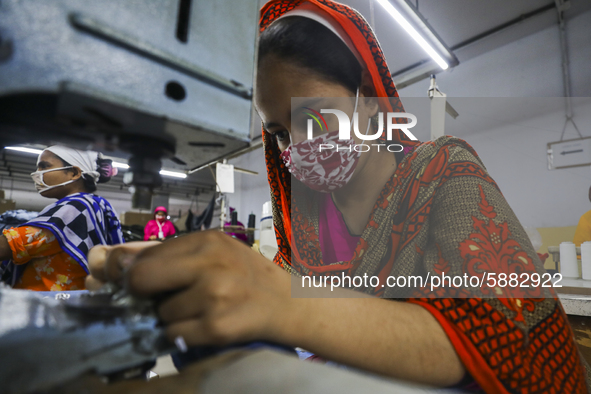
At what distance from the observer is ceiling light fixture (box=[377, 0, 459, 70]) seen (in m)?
2.45

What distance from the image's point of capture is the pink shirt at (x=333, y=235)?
950mm

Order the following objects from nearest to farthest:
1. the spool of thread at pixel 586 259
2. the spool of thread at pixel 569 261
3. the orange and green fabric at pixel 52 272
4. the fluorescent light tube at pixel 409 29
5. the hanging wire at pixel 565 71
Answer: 1. the orange and green fabric at pixel 52 272
2. the spool of thread at pixel 586 259
3. the spool of thread at pixel 569 261
4. the fluorescent light tube at pixel 409 29
5. the hanging wire at pixel 565 71

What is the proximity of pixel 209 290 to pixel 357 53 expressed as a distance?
761 mm

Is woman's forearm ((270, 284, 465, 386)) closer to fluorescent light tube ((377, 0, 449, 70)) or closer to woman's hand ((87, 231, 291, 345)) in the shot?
woman's hand ((87, 231, 291, 345))

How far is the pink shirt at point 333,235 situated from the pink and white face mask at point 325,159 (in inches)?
6.5

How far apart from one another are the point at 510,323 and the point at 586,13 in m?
4.42

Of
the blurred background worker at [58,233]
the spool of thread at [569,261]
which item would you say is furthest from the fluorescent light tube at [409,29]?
the blurred background worker at [58,233]

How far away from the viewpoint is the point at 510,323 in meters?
0.43

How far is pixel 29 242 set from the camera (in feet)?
4.03

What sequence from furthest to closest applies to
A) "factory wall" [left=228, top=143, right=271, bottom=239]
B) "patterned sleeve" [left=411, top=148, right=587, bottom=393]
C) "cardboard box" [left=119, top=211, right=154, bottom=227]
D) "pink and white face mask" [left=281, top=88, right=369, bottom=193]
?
1. "factory wall" [left=228, top=143, right=271, bottom=239]
2. "cardboard box" [left=119, top=211, right=154, bottom=227]
3. "pink and white face mask" [left=281, top=88, right=369, bottom=193]
4. "patterned sleeve" [left=411, top=148, right=587, bottom=393]

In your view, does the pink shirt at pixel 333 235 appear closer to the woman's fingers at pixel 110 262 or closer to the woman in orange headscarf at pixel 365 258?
the woman in orange headscarf at pixel 365 258

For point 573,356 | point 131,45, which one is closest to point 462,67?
point 573,356

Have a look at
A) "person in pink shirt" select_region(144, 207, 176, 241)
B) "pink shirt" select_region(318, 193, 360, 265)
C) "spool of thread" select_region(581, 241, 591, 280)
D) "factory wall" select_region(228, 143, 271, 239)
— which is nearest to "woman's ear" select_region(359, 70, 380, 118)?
"pink shirt" select_region(318, 193, 360, 265)

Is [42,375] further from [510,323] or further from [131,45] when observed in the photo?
[510,323]
